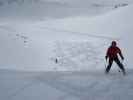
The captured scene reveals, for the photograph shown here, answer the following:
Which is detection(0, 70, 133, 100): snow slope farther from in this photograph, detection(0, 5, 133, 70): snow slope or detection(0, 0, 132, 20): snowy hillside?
detection(0, 0, 132, 20): snowy hillside

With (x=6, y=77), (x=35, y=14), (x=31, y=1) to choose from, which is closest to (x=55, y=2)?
(x=31, y=1)

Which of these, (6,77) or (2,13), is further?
(2,13)

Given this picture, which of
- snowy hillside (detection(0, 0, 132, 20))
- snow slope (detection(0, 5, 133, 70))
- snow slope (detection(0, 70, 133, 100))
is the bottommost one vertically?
snow slope (detection(0, 70, 133, 100))

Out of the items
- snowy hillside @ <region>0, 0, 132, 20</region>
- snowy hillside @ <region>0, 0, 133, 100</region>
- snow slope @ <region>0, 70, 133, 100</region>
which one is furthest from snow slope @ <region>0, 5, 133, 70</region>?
snowy hillside @ <region>0, 0, 132, 20</region>

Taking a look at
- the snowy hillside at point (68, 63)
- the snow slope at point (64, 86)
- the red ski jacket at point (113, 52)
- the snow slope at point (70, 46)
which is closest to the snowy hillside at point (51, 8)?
the snowy hillside at point (68, 63)

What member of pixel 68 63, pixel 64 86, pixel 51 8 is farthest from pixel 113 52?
pixel 51 8

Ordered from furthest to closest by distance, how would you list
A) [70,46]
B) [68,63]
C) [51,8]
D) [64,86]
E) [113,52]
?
[51,8] < [70,46] < [68,63] < [113,52] < [64,86]

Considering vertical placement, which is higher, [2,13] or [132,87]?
[2,13]

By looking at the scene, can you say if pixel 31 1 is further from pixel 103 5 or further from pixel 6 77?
pixel 6 77

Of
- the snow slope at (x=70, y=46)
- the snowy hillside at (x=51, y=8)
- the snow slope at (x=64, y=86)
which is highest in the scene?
the snowy hillside at (x=51, y=8)

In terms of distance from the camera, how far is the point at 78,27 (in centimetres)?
2562

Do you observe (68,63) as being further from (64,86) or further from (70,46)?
(64,86)

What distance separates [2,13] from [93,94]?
32.2 meters

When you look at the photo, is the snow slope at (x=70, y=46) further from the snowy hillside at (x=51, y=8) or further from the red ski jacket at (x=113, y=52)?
the snowy hillside at (x=51, y=8)
